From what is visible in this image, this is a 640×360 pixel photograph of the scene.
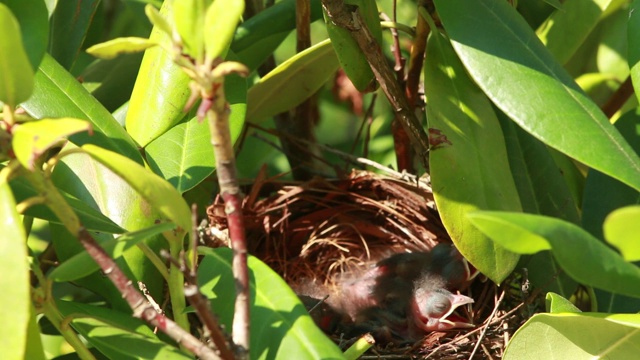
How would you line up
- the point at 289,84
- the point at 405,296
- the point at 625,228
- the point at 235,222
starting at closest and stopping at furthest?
the point at 625,228 → the point at 235,222 → the point at 289,84 → the point at 405,296

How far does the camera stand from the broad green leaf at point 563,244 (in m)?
0.73

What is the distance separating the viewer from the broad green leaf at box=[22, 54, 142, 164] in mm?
1218

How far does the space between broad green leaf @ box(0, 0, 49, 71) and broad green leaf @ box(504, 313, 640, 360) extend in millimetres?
648

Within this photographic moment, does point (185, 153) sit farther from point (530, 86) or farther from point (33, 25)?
point (530, 86)

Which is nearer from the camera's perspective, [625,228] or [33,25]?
[625,228]

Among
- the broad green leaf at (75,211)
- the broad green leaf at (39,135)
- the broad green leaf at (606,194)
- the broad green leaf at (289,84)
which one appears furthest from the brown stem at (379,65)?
the broad green leaf at (39,135)

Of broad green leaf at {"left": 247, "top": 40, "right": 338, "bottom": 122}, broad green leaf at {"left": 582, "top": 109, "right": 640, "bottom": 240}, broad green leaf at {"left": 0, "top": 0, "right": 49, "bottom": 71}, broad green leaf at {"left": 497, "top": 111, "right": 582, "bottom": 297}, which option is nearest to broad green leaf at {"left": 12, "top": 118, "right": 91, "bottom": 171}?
broad green leaf at {"left": 0, "top": 0, "right": 49, "bottom": 71}

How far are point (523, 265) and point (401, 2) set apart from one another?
0.94 metres

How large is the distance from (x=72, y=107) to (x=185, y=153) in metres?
0.18

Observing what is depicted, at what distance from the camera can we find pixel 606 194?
1.50 meters

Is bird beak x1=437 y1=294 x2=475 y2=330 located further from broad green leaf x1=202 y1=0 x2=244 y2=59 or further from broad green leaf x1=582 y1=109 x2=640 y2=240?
broad green leaf x1=202 y1=0 x2=244 y2=59

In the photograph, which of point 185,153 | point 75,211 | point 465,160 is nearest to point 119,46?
point 75,211

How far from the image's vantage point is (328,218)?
193cm

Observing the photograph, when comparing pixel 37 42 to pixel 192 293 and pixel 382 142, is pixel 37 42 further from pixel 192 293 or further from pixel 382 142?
pixel 382 142
